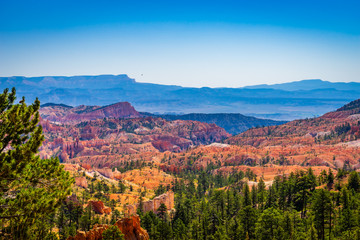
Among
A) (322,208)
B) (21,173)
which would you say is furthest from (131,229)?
(21,173)

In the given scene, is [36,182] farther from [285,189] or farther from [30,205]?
Result: [285,189]

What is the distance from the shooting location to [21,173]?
22828mm

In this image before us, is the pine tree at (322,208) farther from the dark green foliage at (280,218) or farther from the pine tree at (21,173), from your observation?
the pine tree at (21,173)

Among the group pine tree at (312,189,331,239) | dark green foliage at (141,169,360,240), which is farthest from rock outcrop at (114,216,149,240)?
pine tree at (312,189,331,239)

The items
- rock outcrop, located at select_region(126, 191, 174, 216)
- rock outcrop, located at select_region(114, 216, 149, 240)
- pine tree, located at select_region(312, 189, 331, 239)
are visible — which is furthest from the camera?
→ rock outcrop, located at select_region(126, 191, 174, 216)

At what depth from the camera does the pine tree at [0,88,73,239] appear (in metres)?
22.3

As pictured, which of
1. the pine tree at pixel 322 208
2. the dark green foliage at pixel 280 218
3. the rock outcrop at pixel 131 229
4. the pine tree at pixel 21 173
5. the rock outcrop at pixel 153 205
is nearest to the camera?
the pine tree at pixel 21 173

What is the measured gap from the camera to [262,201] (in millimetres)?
73562

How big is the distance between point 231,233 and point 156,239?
1239 cm

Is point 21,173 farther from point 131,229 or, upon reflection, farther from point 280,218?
point 280,218

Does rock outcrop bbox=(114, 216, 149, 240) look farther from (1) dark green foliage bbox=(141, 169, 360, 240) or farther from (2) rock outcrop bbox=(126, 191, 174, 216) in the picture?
(2) rock outcrop bbox=(126, 191, 174, 216)

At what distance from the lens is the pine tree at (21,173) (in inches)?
878

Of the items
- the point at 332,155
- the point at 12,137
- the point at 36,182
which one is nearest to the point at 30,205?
the point at 36,182

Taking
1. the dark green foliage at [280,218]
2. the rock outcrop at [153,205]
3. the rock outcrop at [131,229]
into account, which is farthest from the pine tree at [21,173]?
the rock outcrop at [153,205]
